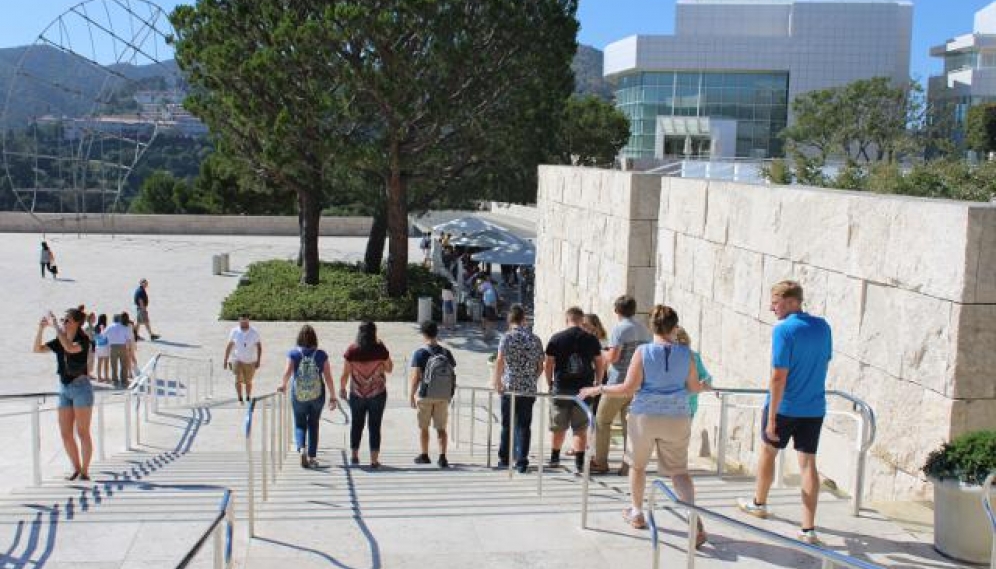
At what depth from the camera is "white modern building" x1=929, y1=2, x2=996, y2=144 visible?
74.9 meters

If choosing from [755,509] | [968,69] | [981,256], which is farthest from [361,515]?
[968,69]

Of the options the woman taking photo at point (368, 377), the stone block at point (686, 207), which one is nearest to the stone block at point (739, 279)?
the stone block at point (686, 207)

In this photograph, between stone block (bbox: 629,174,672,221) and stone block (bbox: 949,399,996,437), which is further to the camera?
stone block (bbox: 629,174,672,221)

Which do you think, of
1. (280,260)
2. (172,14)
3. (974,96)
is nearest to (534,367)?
(172,14)

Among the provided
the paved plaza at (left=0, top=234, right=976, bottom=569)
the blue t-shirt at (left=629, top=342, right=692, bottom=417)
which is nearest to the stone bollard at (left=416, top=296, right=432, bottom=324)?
the paved plaza at (left=0, top=234, right=976, bottom=569)

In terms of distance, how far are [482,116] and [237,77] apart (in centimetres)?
607

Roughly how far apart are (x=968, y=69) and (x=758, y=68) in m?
15.9

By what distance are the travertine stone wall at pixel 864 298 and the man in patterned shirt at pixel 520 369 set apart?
2008 millimetres

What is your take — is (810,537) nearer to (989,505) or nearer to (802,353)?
(802,353)

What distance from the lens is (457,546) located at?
5797 mm

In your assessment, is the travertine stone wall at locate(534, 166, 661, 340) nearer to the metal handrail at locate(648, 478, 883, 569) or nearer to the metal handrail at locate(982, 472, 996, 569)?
the metal handrail at locate(982, 472, 996, 569)

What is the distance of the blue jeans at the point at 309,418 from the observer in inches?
368

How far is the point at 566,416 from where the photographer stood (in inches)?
342

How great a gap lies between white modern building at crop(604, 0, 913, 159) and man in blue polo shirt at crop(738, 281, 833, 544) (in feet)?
228
